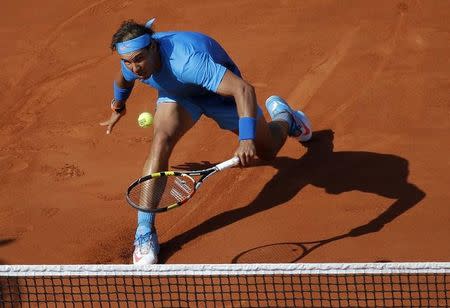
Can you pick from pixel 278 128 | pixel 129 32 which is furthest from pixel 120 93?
pixel 278 128

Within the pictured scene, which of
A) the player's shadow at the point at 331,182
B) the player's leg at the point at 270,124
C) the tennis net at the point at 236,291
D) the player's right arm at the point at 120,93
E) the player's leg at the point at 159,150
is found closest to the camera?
the tennis net at the point at 236,291

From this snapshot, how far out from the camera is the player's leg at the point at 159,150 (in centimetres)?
Answer: 599

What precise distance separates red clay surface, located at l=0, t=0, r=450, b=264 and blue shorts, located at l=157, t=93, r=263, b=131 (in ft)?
2.02

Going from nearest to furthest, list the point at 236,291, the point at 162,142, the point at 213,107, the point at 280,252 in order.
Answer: the point at 236,291
the point at 280,252
the point at 162,142
the point at 213,107

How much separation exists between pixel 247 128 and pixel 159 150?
73 cm

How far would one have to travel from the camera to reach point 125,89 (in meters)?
6.69

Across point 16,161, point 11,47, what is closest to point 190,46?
point 16,161

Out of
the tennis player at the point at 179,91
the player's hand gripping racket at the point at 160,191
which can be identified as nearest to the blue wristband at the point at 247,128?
the tennis player at the point at 179,91

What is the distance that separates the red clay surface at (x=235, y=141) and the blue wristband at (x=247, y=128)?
2.85 ft

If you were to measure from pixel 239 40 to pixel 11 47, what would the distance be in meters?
2.41

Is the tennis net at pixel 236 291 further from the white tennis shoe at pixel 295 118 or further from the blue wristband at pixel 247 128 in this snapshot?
the white tennis shoe at pixel 295 118

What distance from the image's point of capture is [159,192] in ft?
19.5

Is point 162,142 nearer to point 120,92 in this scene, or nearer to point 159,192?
point 159,192

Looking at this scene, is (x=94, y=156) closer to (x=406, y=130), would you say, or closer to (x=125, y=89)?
(x=125, y=89)
